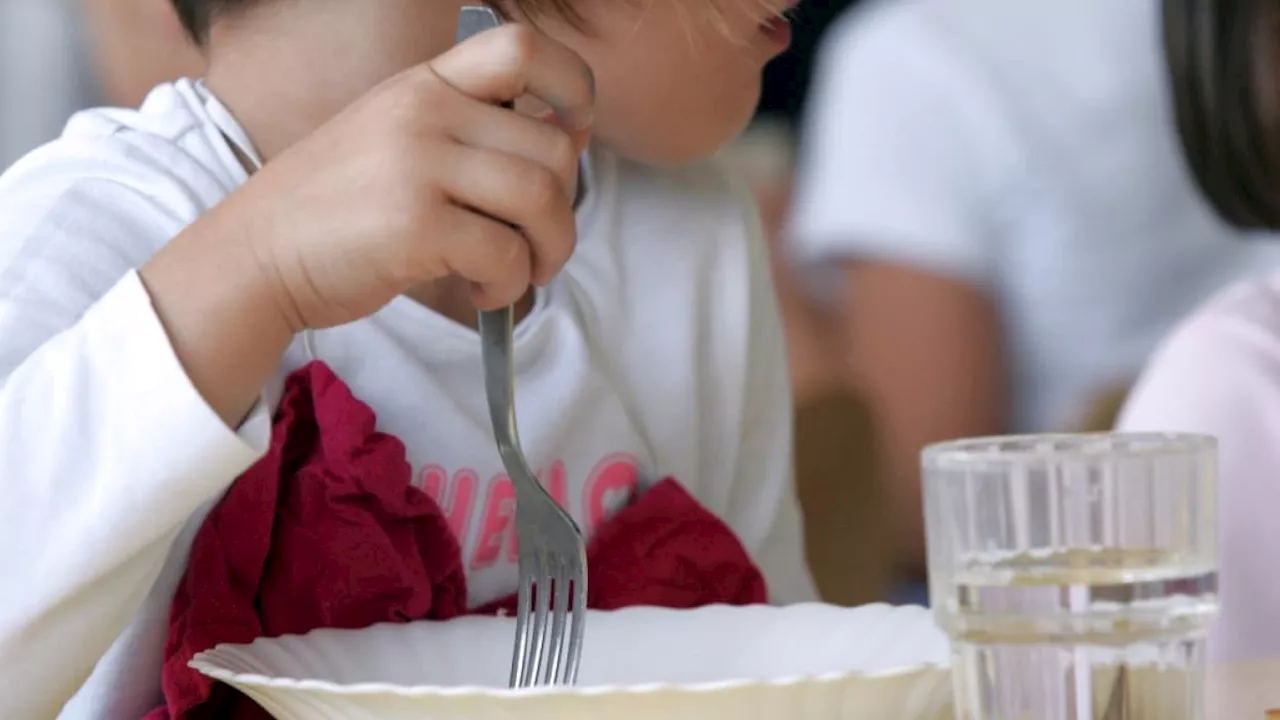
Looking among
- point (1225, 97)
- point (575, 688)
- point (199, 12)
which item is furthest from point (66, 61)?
Answer: point (575, 688)

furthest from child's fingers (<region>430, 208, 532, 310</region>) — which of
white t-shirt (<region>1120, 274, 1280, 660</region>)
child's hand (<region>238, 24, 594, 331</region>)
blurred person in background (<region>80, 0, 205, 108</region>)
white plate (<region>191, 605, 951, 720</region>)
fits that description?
blurred person in background (<region>80, 0, 205, 108</region>)

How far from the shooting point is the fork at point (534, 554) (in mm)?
570

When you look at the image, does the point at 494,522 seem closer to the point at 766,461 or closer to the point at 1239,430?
the point at 766,461

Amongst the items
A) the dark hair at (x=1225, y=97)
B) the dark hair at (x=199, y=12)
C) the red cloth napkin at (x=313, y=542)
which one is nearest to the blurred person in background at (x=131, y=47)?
Result: the dark hair at (x=199, y=12)

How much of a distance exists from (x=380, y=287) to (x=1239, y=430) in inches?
24.2

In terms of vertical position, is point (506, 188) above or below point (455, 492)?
above

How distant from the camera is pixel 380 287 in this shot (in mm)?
589

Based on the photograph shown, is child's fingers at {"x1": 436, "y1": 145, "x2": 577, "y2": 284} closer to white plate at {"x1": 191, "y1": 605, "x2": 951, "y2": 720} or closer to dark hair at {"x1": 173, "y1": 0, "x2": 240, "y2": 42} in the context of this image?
white plate at {"x1": 191, "y1": 605, "x2": 951, "y2": 720}

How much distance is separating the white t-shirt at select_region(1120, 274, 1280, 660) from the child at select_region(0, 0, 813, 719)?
259mm

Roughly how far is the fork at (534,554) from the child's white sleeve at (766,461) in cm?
38

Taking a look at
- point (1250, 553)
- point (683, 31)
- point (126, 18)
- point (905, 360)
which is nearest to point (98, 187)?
point (683, 31)

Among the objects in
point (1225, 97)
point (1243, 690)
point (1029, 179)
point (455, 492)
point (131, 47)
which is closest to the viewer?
point (1243, 690)

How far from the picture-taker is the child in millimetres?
546

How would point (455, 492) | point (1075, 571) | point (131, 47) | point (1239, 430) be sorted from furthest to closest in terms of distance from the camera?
point (131, 47) → point (1239, 430) → point (455, 492) → point (1075, 571)
